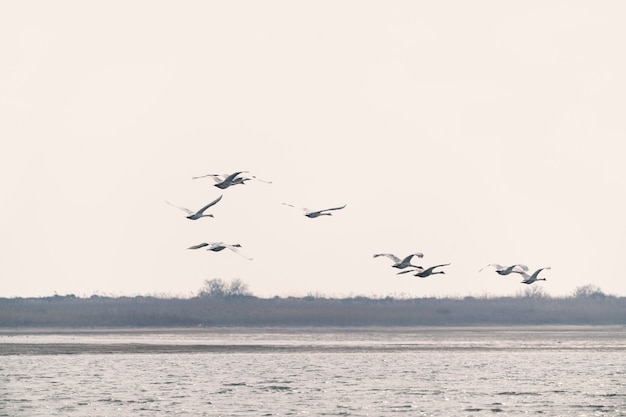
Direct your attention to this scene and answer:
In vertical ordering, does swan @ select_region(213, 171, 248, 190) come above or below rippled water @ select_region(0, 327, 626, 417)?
above

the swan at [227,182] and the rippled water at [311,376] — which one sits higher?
the swan at [227,182]

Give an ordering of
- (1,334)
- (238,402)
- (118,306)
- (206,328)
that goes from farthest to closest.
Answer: (118,306)
(206,328)
(1,334)
(238,402)

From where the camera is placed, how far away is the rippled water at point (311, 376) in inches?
2031

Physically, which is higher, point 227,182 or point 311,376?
point 227,182

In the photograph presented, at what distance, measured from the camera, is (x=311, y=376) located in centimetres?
6259

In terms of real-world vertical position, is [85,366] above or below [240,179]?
below

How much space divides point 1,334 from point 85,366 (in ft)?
106

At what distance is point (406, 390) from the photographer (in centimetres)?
5728

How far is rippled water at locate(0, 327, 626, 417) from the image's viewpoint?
51.6m

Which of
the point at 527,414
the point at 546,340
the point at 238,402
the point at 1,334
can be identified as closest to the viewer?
the point at 527,414

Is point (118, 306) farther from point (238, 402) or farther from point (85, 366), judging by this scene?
point (238, 402)

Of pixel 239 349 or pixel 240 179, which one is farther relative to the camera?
pixel 239 349

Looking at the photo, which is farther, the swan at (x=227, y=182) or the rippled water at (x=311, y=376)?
the swan at (x=227, y=182)

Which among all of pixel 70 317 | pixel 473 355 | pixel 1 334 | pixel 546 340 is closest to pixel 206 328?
pixel 70 317
